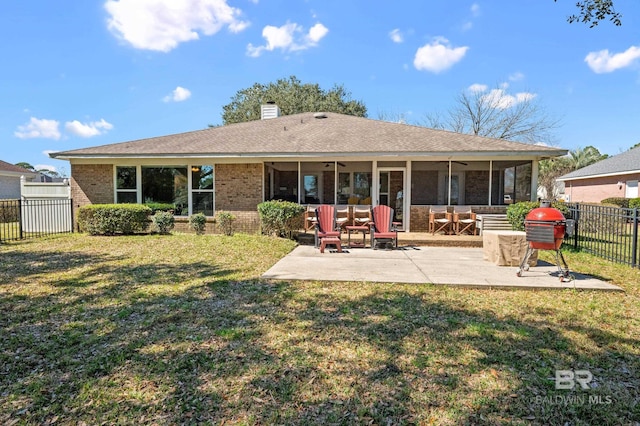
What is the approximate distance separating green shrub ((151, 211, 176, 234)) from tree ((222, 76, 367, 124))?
22479 mm

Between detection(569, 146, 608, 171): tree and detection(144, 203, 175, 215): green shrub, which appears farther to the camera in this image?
detection(569, 146, 608, 171): tree

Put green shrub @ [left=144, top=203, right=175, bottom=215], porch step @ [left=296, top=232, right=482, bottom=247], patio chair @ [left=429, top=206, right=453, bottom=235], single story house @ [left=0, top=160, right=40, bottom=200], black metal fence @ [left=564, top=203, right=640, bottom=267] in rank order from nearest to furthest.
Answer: black metal fence @ [left=564, top=203, right=640, bottom=267]
porch step @ [left=296, top=232, right=482, bottom=247]
patio chair @ [left=429, top=206, right=453, bottom=235]
green shrub @ [left=144, top=203, right=175, bottom=215]
single story house @ [left=0, top=160, right=40, bottom=200]

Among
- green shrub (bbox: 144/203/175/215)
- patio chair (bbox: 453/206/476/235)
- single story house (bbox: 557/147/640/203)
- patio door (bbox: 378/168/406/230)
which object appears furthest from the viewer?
single story house (bbox: 557/147/640/203)

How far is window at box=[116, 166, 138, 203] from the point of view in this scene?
41.9 ft

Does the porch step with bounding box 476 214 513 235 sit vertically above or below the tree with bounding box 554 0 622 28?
below

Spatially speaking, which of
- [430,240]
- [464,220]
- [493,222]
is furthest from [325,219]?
[493,222]

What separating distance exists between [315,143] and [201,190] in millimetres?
4547

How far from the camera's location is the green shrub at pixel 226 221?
1154 centimetres

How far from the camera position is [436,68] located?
94.2 feet

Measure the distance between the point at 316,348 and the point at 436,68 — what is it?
30286 millimetres

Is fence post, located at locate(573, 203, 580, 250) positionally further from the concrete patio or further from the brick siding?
the brick siding

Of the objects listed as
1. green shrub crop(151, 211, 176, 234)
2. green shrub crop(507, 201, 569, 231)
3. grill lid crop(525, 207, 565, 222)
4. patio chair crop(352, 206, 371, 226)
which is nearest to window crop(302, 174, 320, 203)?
patio chair crop(352, 206, 371, 226)

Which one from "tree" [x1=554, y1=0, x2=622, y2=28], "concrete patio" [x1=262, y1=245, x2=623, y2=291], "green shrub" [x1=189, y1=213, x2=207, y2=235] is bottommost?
"concrete patio" [x1=262, y1=245, x2=623, y2=291]

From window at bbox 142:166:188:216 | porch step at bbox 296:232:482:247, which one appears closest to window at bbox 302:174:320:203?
porch step at bbox 296:232:482:247
